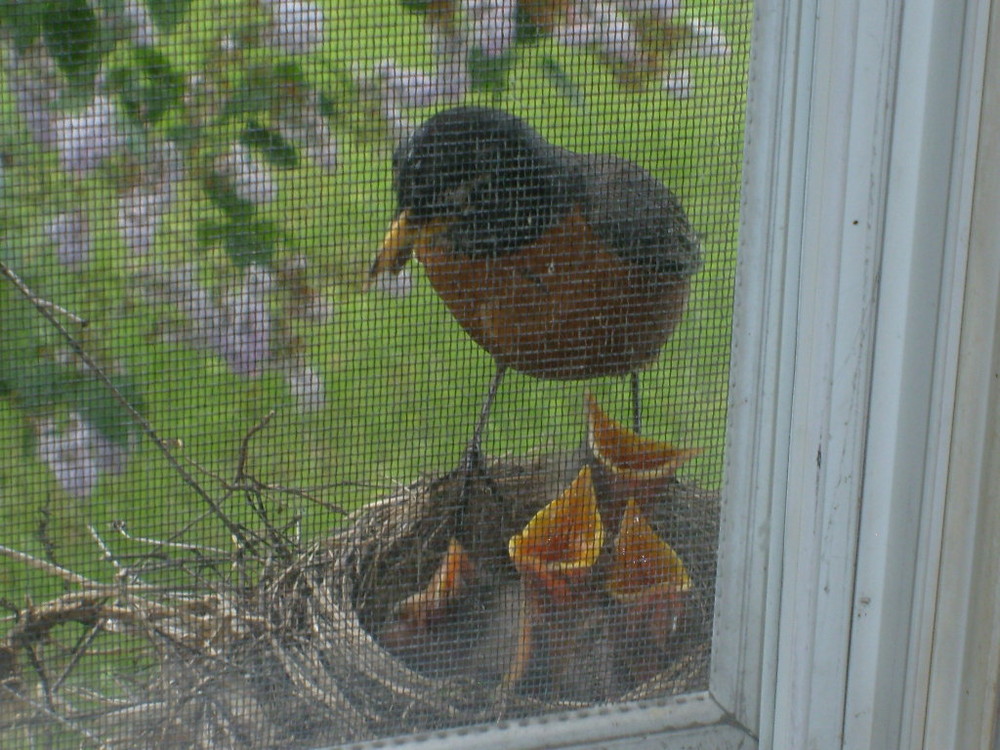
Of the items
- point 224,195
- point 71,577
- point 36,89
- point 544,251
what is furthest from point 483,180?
point 71,577

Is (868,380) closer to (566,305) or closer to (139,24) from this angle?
(566,305)

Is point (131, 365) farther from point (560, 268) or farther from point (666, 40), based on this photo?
point (666, 40)

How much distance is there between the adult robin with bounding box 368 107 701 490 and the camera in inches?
24.2

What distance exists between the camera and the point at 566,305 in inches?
26.3

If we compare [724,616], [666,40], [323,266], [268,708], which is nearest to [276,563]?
[268,708]

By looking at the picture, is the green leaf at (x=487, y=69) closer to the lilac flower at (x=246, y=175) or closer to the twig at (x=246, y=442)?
the lilac flower at (x=246, y=175)

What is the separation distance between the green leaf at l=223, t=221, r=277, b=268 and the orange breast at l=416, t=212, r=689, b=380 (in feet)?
0.38

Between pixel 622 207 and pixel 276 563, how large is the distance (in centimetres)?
35

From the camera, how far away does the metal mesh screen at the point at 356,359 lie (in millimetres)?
569

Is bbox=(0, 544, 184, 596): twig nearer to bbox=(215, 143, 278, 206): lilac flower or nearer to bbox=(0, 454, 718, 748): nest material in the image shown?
bbox=(0, 454, 718, 748): nest material

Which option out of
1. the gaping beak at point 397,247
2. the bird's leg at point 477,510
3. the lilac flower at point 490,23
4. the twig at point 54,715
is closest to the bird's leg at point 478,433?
the bird's leg at point 477,510

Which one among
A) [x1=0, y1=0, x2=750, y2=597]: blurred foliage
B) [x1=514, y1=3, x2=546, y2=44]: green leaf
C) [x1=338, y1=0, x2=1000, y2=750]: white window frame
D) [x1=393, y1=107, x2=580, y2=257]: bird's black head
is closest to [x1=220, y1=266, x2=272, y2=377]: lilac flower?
[x1=0, y1=0, x2=750, y2=597]: blurred foliage

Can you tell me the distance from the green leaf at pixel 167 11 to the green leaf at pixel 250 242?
12 cm

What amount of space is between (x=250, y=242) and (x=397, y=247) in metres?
0.09
